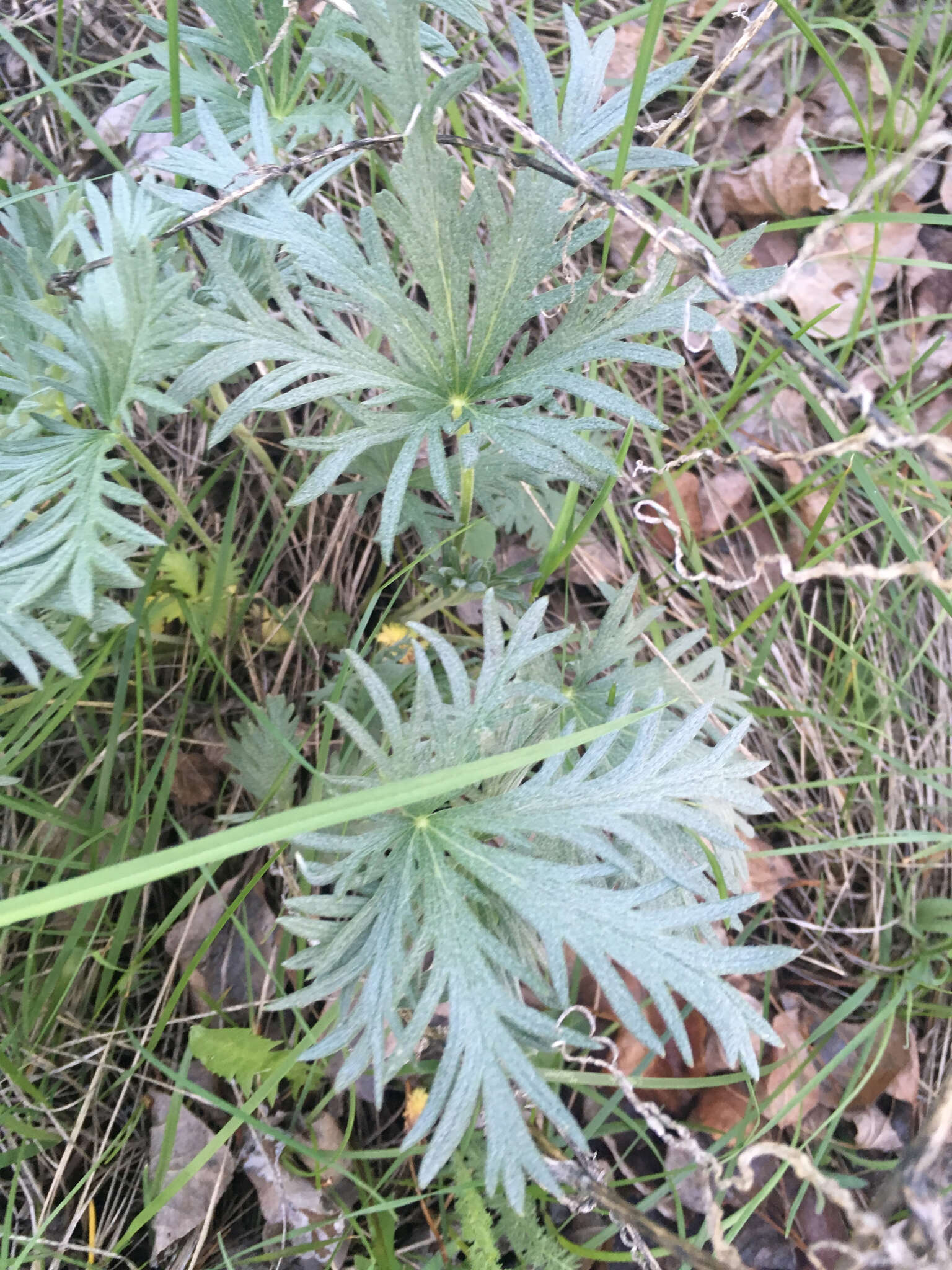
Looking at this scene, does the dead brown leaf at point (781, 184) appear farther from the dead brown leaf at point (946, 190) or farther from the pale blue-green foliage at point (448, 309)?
the pale blue-green foliage at point (448, 309)

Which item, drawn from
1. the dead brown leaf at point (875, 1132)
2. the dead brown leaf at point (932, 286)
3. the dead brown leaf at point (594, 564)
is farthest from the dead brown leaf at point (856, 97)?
the dead brown leaf at point (875, 1132)

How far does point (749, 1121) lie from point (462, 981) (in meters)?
0.94

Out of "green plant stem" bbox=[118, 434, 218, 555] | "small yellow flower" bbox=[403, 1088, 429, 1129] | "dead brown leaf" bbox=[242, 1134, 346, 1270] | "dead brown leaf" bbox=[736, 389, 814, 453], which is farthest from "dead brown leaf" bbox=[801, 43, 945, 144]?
"dead brown leaf" bbox=[242, 1134, 346, 1270]

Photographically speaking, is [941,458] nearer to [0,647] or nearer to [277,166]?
[277,166]

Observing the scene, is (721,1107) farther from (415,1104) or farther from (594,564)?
(594,564)

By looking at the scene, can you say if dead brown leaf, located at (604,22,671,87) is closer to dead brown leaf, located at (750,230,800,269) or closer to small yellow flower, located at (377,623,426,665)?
dead brown leaf, located at (750,230,800,269)

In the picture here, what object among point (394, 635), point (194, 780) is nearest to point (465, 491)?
point (394, 635)

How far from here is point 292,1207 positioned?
4.82 ft

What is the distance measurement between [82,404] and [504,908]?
93 centimetres

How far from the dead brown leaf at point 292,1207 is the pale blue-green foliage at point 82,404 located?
1.00 m

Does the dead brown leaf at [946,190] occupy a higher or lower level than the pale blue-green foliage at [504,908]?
higher

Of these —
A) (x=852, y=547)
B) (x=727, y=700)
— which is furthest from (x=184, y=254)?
(x=852, y=547)

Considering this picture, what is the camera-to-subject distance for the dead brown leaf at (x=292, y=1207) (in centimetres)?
145

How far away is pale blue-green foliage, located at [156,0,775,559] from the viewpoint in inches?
42.5
